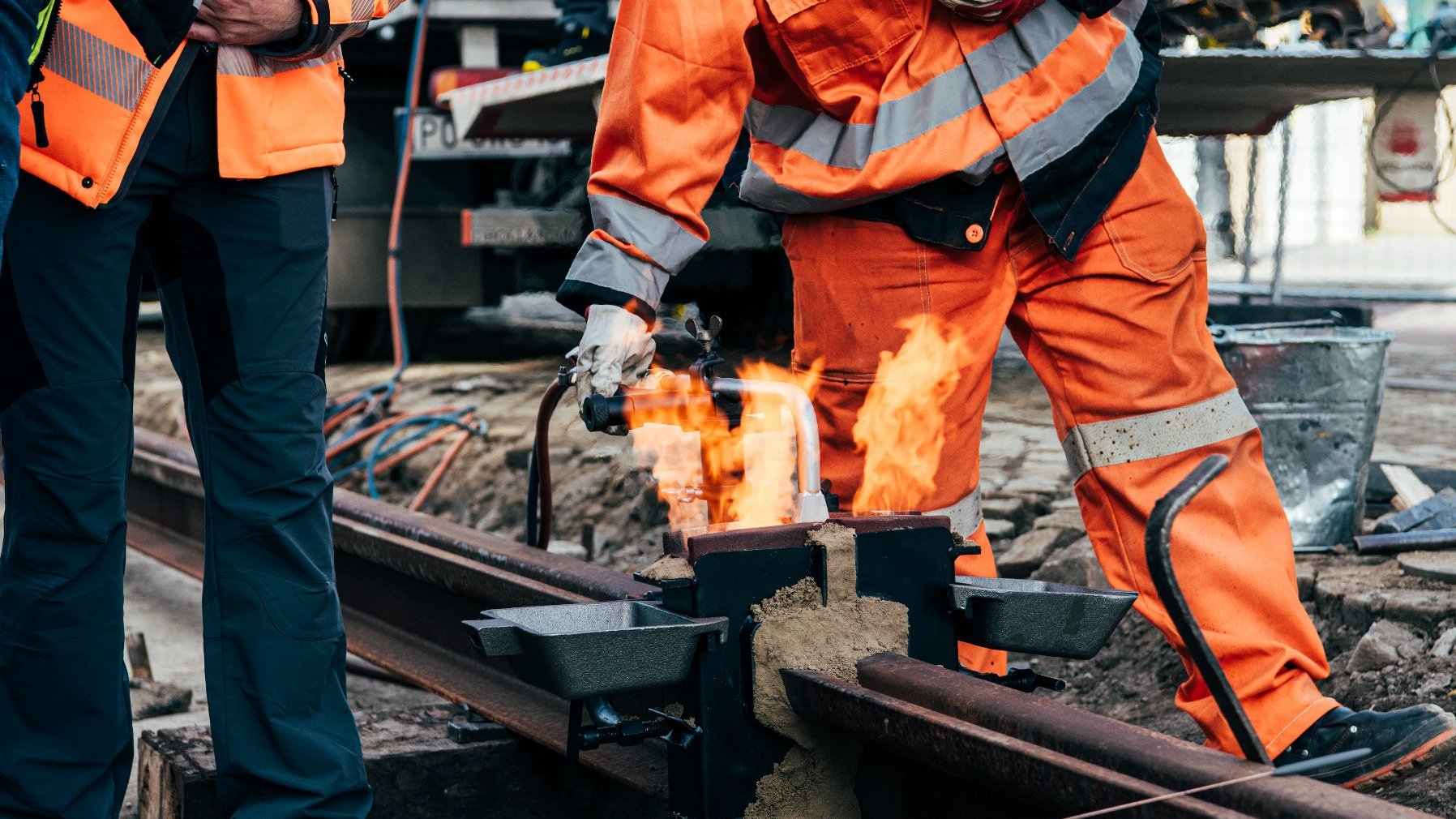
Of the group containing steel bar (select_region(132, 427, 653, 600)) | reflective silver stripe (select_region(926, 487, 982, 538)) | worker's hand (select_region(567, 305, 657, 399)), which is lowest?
steel bar (select_region(132, 427, 653, 600))

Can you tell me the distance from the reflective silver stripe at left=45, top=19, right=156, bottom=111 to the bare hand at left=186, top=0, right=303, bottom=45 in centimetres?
10

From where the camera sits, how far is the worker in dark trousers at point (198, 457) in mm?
2229

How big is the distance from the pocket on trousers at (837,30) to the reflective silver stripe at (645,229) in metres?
0.35

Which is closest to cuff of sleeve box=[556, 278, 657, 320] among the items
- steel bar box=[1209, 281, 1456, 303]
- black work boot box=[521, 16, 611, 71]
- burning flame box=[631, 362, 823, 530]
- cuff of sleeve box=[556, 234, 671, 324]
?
cuff of sleeve box=[556, 234, 671, 324]

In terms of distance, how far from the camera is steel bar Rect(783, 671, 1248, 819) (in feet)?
5.58

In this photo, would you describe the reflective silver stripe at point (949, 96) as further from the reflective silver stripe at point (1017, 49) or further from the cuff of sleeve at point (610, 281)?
the cuff of sleeve at point (610, 281)

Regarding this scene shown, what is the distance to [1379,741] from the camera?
229 cm

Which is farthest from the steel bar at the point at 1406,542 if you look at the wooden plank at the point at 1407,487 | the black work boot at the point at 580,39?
the black work boot at the point at 580,39

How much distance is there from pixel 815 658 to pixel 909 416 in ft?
2.02

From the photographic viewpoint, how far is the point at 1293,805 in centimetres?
160

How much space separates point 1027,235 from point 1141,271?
20 cm

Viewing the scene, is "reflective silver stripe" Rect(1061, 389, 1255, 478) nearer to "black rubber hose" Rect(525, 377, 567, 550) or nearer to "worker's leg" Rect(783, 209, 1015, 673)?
"worker's leg" Rect(783, 209, 1015, 673)

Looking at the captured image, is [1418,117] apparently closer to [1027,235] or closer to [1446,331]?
[1027,235]

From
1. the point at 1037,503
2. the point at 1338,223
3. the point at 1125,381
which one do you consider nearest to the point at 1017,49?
the point at 1125,381
